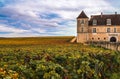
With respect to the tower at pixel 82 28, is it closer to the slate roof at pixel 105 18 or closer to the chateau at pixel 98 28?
the chateau at pixel 98 28

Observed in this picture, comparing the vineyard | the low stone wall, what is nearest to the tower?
the low stone wall

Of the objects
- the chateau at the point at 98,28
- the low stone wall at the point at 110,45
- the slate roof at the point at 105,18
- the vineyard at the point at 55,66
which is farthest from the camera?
the slate roof at the point at 105,18

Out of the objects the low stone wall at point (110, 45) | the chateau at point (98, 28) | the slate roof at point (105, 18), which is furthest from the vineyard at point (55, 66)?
the slate roof at point (105, 18)

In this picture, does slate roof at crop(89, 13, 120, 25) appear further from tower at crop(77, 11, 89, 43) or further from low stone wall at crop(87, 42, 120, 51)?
low stone wall at crop(87, 42, 120, 51)

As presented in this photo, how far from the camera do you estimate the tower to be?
77.7m

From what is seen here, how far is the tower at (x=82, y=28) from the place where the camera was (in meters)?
77.7

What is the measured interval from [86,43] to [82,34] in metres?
3.18

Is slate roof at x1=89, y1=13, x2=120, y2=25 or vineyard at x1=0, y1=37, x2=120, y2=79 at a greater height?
slate roof at x1=89, y1=13, x2=120, y2=25

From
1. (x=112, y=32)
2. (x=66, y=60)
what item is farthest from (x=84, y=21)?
(x=66, y=60)

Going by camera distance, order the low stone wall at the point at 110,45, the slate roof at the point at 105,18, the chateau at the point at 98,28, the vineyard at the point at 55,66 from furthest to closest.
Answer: the slate roof at the point at 105,18 → the chateau at the point at 98,28 → the low stone wall at the point at 110,45 → the vineyard at the point at 55,66

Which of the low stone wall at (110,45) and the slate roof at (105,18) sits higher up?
the slate roof at (105,18)

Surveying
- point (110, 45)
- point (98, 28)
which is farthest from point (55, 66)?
point (98, 28)

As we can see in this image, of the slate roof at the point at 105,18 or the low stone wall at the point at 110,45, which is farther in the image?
the slate roof at the point at 105,18

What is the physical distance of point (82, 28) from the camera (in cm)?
7800
